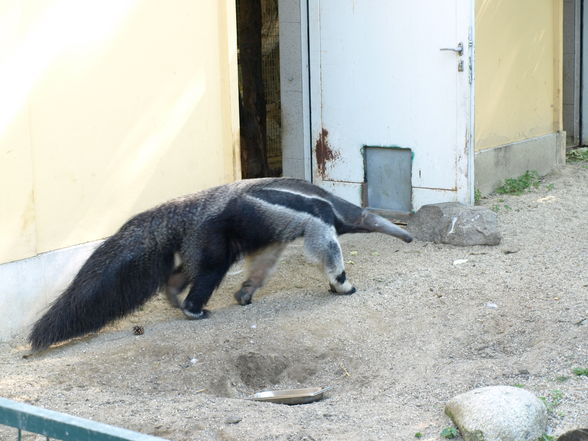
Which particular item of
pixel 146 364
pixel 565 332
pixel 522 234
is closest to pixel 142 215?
pixel 146 364

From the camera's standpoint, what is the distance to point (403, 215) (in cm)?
938

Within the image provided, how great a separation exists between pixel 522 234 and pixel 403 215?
4.47 ft

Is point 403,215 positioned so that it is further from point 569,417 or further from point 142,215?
point 569,417

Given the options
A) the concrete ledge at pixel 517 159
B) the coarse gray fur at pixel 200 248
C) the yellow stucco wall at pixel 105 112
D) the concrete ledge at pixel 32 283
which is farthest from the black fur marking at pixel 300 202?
the concrete ledge at pixel 517 159

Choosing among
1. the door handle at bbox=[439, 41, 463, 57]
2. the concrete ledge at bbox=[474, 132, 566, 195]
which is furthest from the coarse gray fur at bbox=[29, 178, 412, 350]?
the concrete ledge at bbox=[474, 132, 566, 195]

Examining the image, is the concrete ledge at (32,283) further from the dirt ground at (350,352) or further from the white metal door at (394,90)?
the white metal door at (394,90)

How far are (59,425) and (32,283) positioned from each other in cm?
457

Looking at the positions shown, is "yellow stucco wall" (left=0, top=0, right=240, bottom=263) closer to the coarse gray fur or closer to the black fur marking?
the coarse gray fur

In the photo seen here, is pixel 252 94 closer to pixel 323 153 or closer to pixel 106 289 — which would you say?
pixel 323 153

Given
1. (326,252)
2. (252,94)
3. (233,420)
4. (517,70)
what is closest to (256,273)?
(326,252)

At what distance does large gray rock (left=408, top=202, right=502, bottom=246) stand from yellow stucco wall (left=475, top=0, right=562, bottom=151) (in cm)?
160

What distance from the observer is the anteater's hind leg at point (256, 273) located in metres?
7.12

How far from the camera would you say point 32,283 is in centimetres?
646

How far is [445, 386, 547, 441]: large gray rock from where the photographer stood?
13.6 ft
